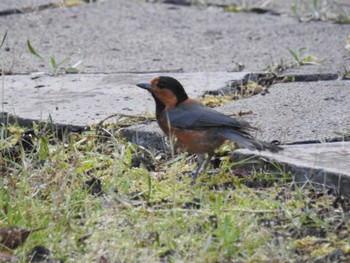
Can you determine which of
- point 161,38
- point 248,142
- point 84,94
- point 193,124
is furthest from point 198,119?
point 161,38

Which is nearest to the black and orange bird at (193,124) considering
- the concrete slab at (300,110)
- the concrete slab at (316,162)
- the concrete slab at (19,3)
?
the concrete slab at (316,162)

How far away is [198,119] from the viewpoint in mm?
4039

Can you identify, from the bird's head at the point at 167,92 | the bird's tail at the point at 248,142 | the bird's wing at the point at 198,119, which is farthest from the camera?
the bird's head at the point at 167,92

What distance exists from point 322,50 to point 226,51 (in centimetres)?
60

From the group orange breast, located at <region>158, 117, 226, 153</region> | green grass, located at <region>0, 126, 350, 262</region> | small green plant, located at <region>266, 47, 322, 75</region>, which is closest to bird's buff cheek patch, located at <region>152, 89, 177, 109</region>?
orange breast, located at <region>158, 117, 226, 153</region>

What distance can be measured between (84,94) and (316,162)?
1755mm

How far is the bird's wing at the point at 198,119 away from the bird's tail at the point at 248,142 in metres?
0.03

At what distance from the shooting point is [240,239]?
3.20 metres

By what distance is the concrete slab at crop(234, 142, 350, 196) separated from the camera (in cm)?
357

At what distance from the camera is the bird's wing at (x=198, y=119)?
3.94 meters

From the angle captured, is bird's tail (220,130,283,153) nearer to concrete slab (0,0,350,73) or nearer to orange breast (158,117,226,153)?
orange breast (158,117,226,153)

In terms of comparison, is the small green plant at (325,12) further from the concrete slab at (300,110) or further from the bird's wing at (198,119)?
the bird's wing at (198,119)

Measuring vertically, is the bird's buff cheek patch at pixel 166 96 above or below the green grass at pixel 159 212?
above

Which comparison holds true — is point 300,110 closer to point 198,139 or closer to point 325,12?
point 198,139
